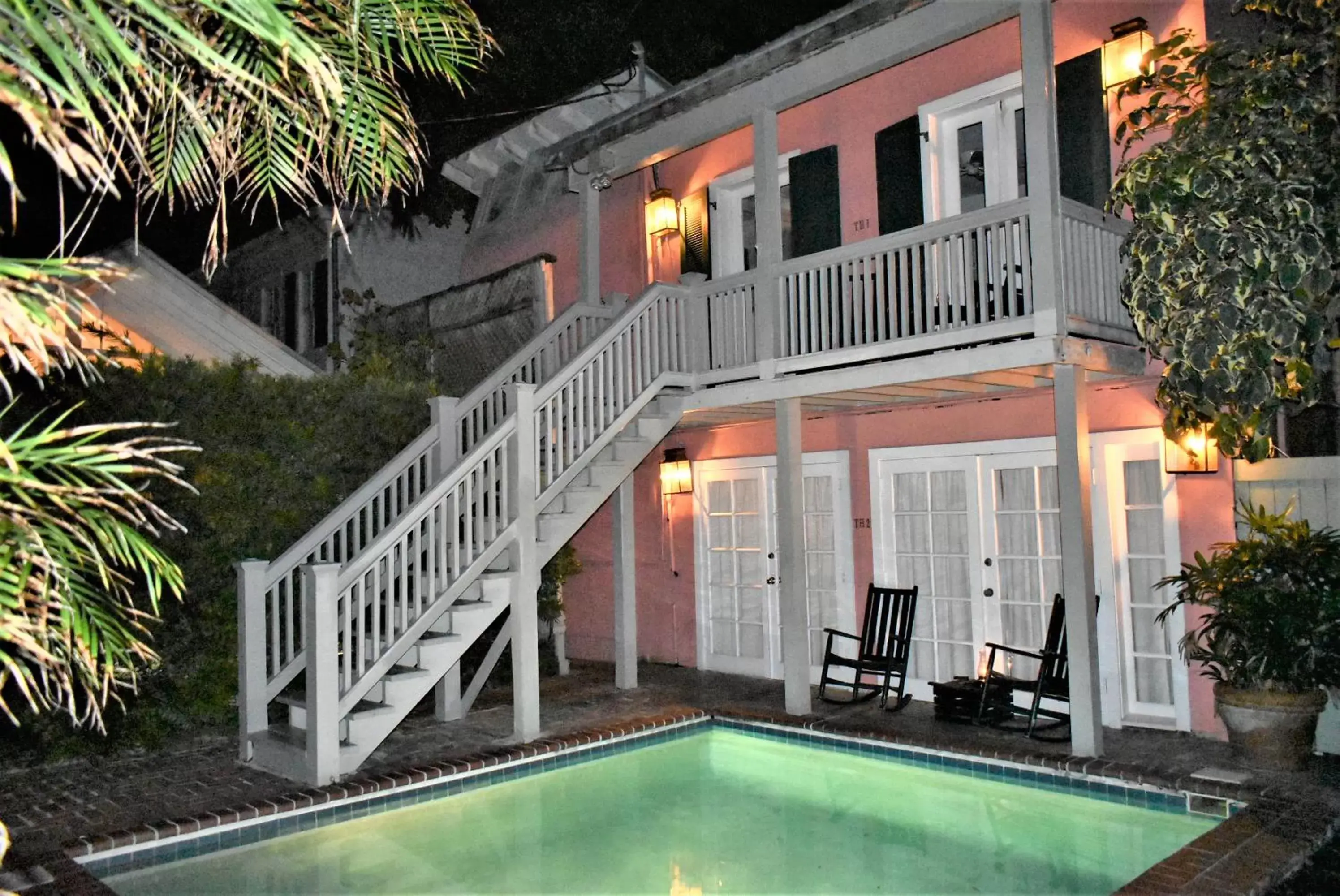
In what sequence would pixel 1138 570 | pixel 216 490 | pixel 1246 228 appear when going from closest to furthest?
pixel 1246 228 < pixel 1138 570 < pixel 216 490

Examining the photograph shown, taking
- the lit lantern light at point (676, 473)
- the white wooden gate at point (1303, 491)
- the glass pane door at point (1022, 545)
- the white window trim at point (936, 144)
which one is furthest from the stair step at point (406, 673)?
the white wooden gate at point (1303, 491)

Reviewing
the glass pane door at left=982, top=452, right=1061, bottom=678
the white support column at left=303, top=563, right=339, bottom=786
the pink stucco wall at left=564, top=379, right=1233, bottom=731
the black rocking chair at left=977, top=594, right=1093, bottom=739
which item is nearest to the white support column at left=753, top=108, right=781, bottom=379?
the pink stucco wall at left=564, top=379, right=1233, bottom=731

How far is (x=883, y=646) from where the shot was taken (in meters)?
8.13

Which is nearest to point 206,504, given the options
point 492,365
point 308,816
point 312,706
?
point 312,706

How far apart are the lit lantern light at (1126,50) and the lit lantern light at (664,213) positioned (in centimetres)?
442

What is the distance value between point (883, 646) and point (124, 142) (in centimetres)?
692

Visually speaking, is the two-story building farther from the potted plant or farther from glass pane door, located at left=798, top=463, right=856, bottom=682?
the potted plant

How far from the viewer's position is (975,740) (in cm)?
670

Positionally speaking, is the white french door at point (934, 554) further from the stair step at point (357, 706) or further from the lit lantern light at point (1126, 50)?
the stair step at point (357, 706)

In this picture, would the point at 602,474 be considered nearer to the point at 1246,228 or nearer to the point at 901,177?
the point at 901,177

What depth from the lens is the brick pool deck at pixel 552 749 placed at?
4.68 metres

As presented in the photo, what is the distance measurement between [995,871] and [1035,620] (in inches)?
120

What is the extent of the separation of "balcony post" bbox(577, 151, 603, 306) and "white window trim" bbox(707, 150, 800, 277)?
50.8 inches

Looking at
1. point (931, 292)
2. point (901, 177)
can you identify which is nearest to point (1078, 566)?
point (931, 292)
